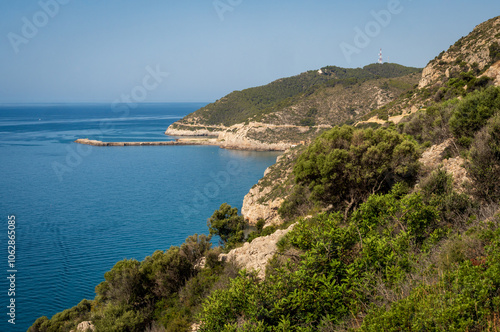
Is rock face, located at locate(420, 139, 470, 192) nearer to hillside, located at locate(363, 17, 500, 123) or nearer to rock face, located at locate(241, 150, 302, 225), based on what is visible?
hillside, located at locate(363, 17, 500, 123)

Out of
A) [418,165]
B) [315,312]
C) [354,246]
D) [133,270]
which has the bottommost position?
[133,270]

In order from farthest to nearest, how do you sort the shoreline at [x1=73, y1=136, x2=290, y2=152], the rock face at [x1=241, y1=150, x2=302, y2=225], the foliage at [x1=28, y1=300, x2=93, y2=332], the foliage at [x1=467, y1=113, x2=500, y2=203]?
1. the shoreline at [x1=73, y1=136, x2=290, y2=152]
2. the rock face at [x1=241, y1=150, x2=302, y2=225]
3. the foliage at [x1=28, y1=300, x2=93, y2=332]
4. the foliage at [x1=467, y1=113, x2=500, y2=203]

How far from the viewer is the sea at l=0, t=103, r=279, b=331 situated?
821 inches

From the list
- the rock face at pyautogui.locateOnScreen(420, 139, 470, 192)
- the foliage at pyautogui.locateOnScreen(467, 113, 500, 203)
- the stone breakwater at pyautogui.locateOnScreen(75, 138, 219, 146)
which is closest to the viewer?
the foliage at pyautogui.locateOnScreen(467, 113, 500, 203)

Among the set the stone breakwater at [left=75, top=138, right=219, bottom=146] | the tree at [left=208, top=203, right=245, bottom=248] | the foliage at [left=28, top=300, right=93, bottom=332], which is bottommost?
the foliage at [left=28, top=300, right=93, bottom=332]

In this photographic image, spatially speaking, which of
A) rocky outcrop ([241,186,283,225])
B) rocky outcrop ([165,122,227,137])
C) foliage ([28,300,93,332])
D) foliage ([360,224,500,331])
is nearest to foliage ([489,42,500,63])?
rocky outcrop ([241,186,283,225])

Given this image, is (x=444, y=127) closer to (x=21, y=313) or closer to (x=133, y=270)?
(x=133, y=270)

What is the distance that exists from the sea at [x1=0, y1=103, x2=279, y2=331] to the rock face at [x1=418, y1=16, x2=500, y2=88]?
91.1 feet

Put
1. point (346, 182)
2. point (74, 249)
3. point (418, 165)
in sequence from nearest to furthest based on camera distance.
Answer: point (418, 165)
point (346, 182)
point (74, 249)

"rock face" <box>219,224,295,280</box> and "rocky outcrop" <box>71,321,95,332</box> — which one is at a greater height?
"rock face" <box>219,224,295,280</box>

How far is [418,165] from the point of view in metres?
12.8

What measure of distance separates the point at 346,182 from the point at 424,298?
29.7ft

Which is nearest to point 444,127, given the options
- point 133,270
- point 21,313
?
point 133,270

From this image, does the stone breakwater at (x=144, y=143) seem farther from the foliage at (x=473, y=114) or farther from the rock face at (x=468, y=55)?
the foliage at (x=473, y=114)
